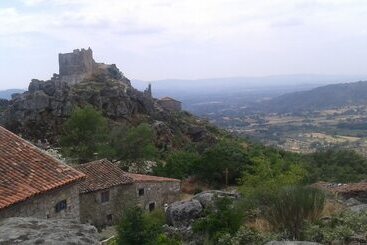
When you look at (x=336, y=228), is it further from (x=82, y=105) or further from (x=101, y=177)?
(x=82, y=105)

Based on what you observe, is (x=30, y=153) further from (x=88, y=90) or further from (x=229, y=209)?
(x=88, y=90)

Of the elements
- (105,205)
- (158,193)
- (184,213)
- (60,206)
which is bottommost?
(158,193)

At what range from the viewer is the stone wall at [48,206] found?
11.3 meters

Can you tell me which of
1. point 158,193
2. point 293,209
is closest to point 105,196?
point 158,193

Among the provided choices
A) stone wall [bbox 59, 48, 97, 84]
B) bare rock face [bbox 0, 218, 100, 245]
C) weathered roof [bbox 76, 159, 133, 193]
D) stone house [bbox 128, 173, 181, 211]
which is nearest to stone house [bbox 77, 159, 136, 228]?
weathered roof [bbox 76, 159, 133, 193]

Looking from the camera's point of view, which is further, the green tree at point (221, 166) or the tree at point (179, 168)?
the tree at point (179, 168)

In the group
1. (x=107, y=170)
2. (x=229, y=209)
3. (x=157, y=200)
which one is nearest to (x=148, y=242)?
(x=229, y=209)

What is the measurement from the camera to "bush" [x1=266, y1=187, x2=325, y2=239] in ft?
38.0

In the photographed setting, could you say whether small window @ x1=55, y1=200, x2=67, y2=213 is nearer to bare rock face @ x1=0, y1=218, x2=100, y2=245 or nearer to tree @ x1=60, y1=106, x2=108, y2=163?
bare rock face @ x1=0, y1=218, x2=100, y2=245

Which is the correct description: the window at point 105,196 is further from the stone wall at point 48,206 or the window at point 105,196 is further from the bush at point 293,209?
the bush at point 293,209

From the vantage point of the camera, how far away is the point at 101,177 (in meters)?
27.8

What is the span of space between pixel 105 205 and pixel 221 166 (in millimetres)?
14423

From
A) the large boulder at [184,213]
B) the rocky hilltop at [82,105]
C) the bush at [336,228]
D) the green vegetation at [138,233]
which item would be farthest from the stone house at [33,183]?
the rocky hilltop at [82,105]

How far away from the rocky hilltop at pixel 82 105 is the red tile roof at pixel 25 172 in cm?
3998
